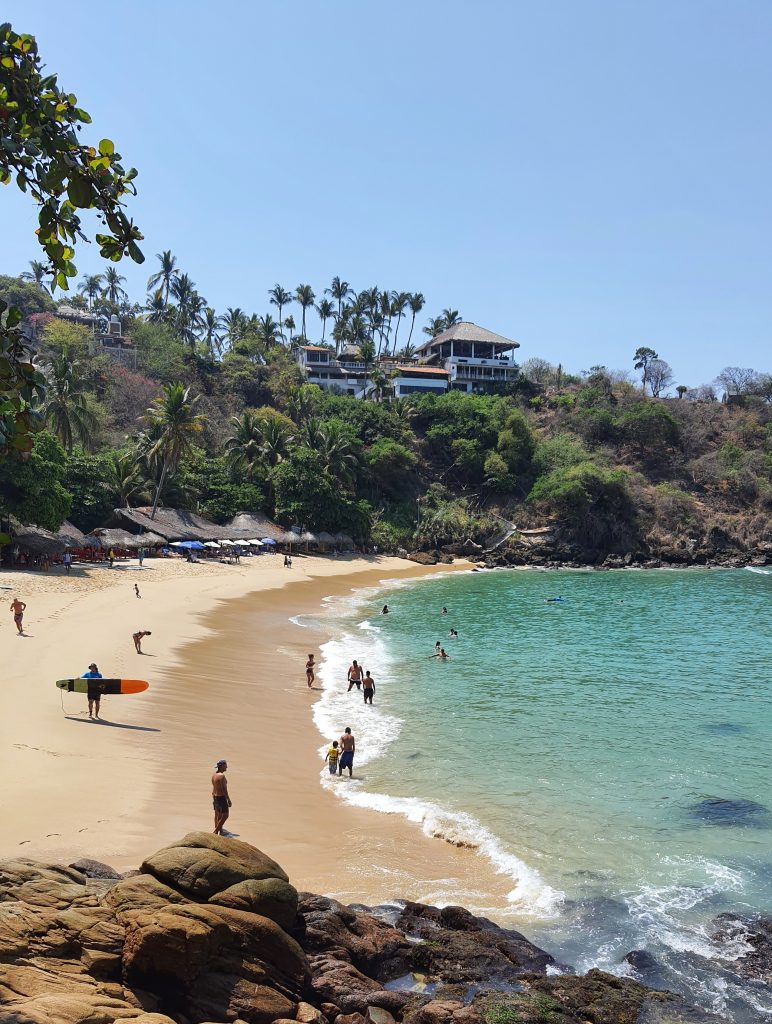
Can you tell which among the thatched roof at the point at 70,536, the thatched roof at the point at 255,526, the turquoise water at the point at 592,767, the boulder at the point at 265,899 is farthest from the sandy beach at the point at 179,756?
the thatched roof at the point at 255,526

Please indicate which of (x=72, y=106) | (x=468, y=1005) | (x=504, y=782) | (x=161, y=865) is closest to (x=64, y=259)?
(x=72, y=106)

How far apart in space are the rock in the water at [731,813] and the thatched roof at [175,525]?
40.6 m

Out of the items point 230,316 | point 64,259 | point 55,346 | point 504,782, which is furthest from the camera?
point 230,316

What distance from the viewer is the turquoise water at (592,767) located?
1163cm

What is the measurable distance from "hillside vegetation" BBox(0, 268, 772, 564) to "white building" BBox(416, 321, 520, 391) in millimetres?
3476

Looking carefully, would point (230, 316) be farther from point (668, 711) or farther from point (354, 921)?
point (354, 921)

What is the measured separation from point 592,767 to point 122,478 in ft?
139

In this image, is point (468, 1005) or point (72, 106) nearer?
point (72, 106)

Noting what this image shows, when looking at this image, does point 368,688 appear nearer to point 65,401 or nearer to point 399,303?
point 65,401

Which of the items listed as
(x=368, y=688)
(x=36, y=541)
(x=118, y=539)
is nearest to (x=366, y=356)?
(x=118, y=539)

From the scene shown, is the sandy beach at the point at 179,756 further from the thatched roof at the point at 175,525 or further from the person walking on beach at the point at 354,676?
the thatched roof at the point at 175,525

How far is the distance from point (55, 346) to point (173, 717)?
61.3m

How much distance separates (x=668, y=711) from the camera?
76.2ft

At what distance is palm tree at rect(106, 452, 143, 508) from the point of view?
5222cm
